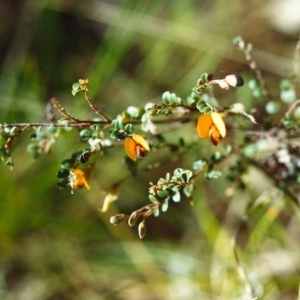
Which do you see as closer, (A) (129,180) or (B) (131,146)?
(B) (131,146)

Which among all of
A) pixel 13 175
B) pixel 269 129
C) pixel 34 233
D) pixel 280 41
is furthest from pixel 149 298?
pixel 280 41

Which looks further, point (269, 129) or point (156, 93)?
point (156, 93)

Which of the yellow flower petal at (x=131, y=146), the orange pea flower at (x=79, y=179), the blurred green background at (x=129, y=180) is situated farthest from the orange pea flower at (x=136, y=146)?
the blurred green background at (x=129, y=180)

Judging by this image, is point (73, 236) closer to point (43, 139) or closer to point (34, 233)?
point (34, 233)

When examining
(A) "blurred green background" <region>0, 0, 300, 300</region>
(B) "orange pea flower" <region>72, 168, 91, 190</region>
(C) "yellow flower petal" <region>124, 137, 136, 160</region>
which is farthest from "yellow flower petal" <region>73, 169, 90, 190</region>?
(A) "blurred green background" <region>0, 0, 300, 300</region>

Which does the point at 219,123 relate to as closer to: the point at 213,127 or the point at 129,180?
the point at 213,127

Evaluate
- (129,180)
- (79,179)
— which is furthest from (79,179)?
(129,180)

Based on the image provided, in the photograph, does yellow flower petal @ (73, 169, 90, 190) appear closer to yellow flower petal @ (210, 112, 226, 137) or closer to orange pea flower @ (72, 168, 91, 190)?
orange pea flower @ (72, 168, 91, 190)
